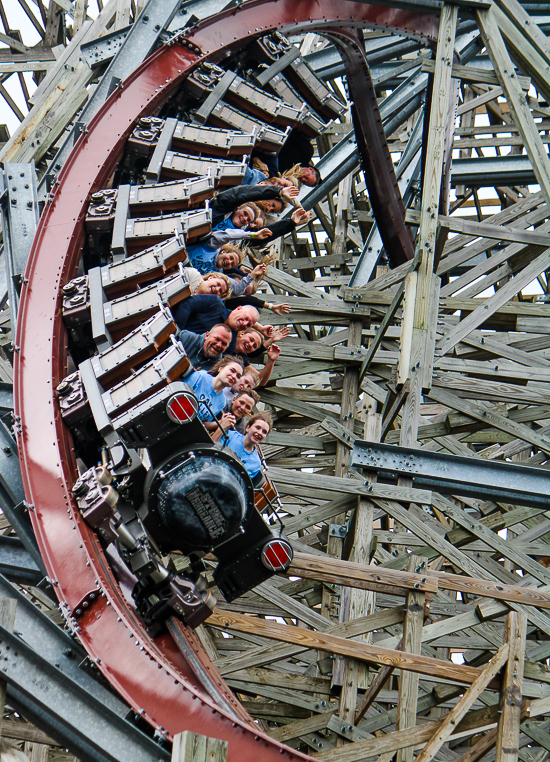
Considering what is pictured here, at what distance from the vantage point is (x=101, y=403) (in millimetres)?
5895

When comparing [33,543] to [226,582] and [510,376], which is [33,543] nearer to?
[226,582]

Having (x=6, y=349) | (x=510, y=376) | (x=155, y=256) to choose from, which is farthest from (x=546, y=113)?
(x=6, y=349)

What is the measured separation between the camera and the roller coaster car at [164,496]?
560cm

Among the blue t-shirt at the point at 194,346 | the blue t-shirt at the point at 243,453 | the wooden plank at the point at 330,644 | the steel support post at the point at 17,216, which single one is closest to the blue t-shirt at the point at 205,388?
the blue t-shirt at the point at 243,453

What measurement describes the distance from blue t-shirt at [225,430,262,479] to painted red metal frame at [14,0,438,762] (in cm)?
105

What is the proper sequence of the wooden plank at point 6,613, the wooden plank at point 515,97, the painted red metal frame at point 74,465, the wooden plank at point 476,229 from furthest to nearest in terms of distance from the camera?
the wooden plank at point 515,97
the wooden plank at point 476,229
the painted red metal frame at point 74,465
the wooden plank at point 6,613

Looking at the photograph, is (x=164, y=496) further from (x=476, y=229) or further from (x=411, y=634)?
(x=476, y=229)

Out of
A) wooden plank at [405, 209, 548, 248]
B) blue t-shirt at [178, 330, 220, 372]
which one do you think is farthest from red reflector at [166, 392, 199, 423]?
wooden plank at [405, 209, 548, 248]

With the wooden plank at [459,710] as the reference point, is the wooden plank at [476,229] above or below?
above

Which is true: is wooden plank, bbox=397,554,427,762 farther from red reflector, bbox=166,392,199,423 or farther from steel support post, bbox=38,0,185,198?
steel support post, bbox=38,0,185,198

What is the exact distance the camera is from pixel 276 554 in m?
6.13

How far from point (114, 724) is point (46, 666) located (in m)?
0.48

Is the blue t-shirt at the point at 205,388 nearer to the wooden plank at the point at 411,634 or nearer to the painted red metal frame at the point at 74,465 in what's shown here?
the painted red metal frame at the point at 74,465

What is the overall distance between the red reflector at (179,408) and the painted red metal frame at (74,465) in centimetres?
78
